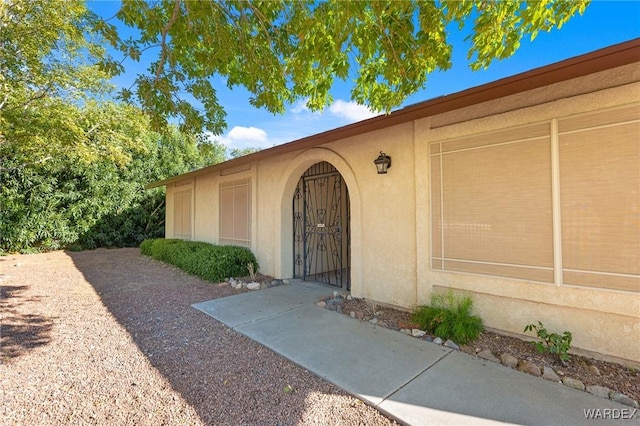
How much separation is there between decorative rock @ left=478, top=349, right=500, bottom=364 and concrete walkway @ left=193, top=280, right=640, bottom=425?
0.10 m

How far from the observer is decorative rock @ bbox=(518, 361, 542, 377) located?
299 centimetres

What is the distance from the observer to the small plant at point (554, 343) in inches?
123

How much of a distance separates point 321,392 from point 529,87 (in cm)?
397

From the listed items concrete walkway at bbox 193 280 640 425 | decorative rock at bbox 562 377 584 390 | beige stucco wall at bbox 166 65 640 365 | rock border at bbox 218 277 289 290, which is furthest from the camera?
rock border at bbox 218 277 289 290

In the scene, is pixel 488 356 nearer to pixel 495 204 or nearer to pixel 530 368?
pixel 530 368

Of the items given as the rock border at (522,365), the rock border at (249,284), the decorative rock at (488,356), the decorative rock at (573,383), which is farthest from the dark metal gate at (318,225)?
the decorative rock at (573,383)

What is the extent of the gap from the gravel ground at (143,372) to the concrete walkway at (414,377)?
194 mm

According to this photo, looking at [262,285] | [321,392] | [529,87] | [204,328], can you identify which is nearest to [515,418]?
[321,392]

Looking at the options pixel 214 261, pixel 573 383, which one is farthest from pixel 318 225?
pixel 573 383

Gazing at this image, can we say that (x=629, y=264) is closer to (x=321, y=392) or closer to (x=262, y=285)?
(x=321, y=392)

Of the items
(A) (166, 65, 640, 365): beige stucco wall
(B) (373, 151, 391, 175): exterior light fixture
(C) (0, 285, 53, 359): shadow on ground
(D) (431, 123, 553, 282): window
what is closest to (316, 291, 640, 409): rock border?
(A) (166, 65, 640, 365): beige stucco wall

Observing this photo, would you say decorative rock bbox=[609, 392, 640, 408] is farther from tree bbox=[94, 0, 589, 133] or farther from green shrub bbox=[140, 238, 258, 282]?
green shrub bbox=[140, 238, 258, 282]

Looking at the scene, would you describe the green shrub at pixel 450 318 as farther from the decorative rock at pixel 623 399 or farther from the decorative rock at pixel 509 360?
the decorative rock at pixel 623 399

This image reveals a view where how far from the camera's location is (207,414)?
8.20ft
